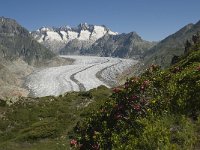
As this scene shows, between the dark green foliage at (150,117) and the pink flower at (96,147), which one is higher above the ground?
the dark green foliage at (150,117)

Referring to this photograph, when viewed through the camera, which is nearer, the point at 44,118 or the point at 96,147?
the point at 96,147

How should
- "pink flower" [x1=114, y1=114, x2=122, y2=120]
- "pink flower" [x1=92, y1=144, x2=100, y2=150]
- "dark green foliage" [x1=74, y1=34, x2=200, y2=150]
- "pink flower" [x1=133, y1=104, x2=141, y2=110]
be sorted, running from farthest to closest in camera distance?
"pink flower" [x1=114, y1=114, x2=122, y2=120] → "pink flower" [x1=133, y1=104, x2=141, y2=110] → "pink flower" [x1=92, y1=144, x2=100, y2=150] → "dark green foliage" [x1=74, y1=34, x2=200, y2=150]

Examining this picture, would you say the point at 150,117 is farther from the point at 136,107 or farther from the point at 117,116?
the point at 117,116

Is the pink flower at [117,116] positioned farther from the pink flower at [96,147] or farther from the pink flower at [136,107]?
the pink flower at [96,147]

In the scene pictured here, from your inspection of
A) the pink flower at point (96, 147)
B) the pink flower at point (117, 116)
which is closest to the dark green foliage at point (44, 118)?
the pink flower at point (117, 116)

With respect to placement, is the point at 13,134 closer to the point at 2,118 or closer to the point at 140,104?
the point at 2,118

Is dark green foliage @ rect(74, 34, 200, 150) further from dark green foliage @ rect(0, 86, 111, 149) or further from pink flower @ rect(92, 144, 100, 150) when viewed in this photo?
dark green foliage @ rect(0, 86, 111, 149)

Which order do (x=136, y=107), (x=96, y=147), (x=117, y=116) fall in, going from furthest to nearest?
(x=117, y=116), (x=136, y=107), (x=96, y=147)

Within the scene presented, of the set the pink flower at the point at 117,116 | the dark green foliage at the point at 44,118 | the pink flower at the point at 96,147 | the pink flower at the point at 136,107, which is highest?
the pink flower at the point at 136,107

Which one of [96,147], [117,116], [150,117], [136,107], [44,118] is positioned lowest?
[44,118]

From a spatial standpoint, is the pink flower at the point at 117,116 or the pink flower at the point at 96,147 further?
the pink flower at the point at 117,116

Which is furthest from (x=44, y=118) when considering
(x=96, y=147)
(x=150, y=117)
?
(x=150, y=117)

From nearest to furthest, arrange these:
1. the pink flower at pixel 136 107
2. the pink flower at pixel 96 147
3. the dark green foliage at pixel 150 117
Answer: the dark green foliage at pixel 150 117
the pink flower at pixel 96 147
the pink flower at pixel 136 107

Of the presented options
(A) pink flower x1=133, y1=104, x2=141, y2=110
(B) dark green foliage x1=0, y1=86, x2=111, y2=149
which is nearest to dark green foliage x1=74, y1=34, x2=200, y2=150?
(A) pink flower x1=133, y1=104, x2=141, y2=110
